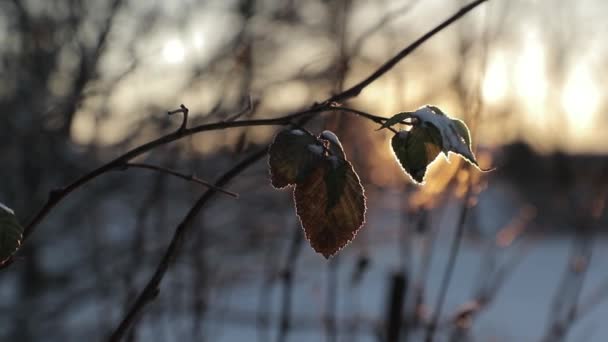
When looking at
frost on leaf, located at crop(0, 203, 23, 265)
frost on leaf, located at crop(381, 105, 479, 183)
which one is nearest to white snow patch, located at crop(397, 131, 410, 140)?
frost on leaf, located at crop(381, 105, 479, 183)

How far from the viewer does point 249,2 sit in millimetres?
1821

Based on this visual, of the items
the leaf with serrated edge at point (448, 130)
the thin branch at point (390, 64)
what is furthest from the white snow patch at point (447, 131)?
the thin branch at point (390, 64)

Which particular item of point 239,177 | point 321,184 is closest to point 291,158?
point 321,184

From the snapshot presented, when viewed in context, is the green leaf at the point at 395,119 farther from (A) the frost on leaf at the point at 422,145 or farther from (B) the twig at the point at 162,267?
(B) the twig at the point at 162,267

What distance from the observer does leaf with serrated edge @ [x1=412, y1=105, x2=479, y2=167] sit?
582 millimetres

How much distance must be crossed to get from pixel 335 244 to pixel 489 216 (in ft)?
47.9

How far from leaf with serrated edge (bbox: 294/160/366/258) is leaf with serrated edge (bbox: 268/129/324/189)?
12 millimetres

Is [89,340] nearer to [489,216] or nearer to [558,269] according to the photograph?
[558,269]

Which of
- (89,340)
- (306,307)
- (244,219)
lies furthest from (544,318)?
(89,340)

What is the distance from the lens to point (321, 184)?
0.60 meters

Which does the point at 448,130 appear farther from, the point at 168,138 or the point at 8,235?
the point at 8,235

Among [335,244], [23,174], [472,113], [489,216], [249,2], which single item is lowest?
[335,244]

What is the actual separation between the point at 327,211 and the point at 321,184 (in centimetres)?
2

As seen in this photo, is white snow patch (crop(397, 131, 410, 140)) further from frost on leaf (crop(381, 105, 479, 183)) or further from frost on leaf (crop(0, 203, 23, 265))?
frost on leaf (crop(0, 203, 23, 265))
